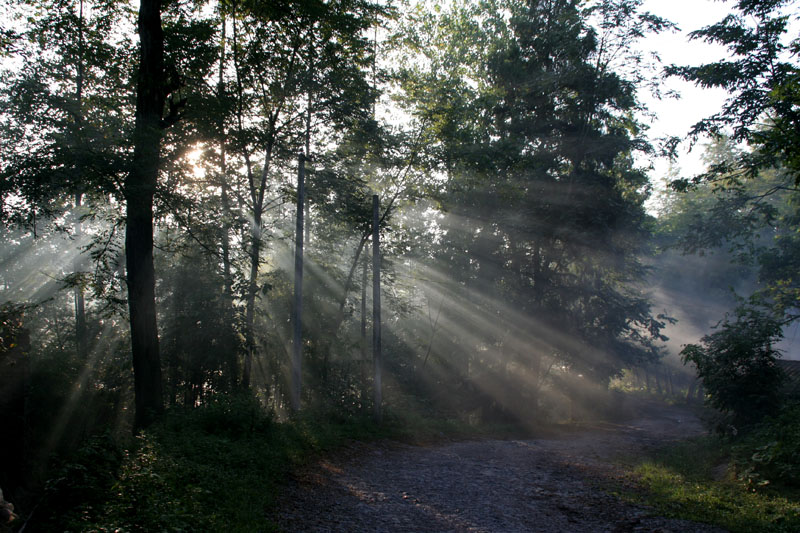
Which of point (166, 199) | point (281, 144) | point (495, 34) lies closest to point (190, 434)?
point (166, 199)

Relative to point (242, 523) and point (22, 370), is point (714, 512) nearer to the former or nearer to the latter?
point (242, 523)

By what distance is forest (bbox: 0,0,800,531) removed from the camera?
10.6 m

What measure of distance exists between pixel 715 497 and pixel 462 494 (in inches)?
181

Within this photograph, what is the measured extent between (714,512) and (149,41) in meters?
15.0

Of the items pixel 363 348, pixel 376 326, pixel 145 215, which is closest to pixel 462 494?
pixel 376 326

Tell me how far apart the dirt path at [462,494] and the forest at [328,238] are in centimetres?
97

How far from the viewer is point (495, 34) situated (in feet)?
92.9

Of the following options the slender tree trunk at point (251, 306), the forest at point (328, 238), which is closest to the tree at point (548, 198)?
the forest at point (328, 238)

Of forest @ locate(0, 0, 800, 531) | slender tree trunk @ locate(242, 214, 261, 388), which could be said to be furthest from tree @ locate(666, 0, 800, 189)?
slender tree trunk @ locate(242, 214, 261, 388)

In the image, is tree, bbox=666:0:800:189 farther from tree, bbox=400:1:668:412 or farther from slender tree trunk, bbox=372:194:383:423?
slender tree trunk, bbox=372:194:383:423

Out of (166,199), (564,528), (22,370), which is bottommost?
(564,528)

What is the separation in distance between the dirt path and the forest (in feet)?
3.17

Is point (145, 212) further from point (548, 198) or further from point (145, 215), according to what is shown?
point (548, 198)

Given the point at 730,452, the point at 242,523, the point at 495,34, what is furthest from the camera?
the point at 495,34
